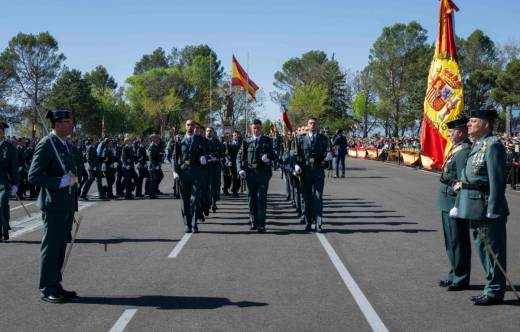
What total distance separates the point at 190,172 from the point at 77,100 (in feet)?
245

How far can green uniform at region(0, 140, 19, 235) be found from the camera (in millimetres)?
10798

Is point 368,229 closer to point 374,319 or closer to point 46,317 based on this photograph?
point 374,319

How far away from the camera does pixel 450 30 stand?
1559cm

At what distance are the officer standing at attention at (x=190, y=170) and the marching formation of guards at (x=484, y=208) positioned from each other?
18.9ft

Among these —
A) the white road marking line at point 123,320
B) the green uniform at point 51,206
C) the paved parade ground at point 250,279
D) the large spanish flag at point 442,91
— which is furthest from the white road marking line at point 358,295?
the large spanish flag at point 442,91

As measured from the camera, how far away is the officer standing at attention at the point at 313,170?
38.5 ft

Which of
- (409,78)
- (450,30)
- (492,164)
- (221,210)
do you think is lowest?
(221,210)

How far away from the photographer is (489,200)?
6336 mm

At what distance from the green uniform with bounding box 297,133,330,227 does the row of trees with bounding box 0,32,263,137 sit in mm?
44672

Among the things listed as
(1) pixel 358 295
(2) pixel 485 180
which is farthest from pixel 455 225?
(1) pixel 358 295

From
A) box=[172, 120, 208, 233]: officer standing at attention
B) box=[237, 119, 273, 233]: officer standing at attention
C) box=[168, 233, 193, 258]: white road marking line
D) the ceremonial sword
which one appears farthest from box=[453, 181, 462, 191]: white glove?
box=[172, 120, 208, 233]: officer standing at attention

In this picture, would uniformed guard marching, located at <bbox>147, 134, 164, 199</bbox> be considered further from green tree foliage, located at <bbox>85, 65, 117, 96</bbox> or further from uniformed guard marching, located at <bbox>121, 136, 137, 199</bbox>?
green tree foliage, located at <bbox>85, 65, 117, 96</bbox>

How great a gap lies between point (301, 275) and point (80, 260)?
11.1 feet

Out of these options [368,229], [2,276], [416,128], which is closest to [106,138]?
[368,229]
